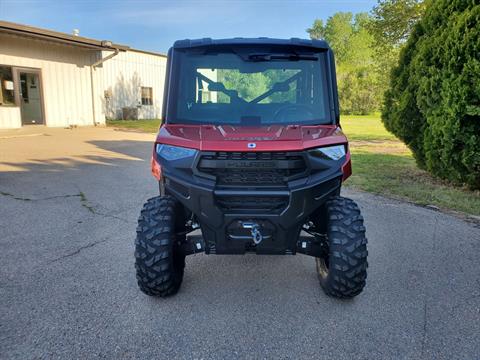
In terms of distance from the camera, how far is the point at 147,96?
2412 cm

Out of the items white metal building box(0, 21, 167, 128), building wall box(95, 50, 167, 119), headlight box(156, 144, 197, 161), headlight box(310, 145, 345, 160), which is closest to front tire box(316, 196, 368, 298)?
headlight box(310, 145, 345, 160)

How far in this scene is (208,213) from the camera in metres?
2.73

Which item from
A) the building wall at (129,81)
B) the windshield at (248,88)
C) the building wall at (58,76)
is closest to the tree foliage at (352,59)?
the building wall at (129,81)

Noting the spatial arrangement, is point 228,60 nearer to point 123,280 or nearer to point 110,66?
point 123,280

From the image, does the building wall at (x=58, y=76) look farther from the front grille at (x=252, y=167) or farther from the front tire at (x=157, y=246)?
the front grille at (x=252, y=167)

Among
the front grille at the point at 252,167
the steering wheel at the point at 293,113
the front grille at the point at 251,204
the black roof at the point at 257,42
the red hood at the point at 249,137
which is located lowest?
the front grille at the point at 251,204

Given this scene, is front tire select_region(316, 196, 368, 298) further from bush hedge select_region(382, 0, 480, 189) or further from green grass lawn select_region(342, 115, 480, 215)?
bush hedge select_region(382, 0, 480, 189)

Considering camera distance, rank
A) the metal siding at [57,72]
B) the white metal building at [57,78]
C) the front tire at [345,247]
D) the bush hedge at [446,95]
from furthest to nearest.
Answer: the metal siding at [57,72], the white metal building at [57,78], the bush hedge at [446,95], the front tire at [345,247]

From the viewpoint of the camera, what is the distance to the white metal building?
14.7m

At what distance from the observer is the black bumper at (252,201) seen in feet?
8.89

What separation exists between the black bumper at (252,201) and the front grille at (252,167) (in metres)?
0.03

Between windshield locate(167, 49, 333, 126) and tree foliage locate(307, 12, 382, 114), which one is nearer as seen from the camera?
windshield locate(167, 49, 333, 126)

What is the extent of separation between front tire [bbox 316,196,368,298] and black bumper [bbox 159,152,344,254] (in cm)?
20

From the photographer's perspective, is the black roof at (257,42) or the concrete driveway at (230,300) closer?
the concrete driveway at (230,300)
